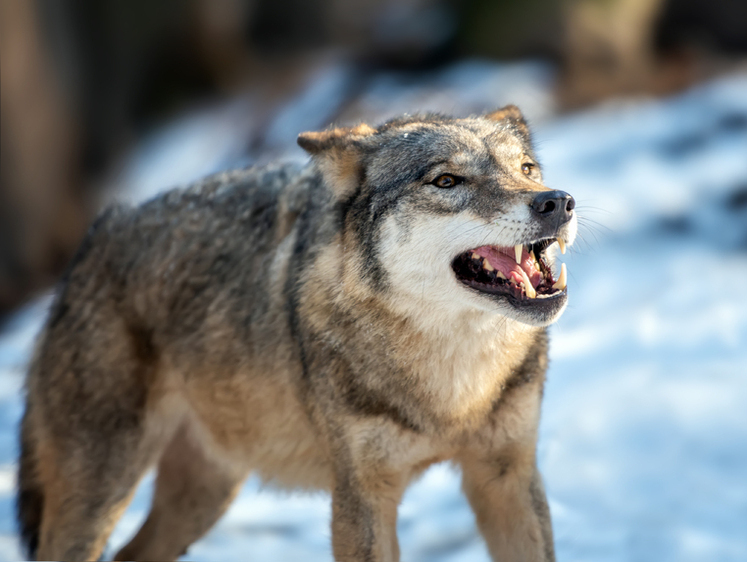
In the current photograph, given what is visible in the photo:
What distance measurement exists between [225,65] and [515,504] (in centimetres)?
1153

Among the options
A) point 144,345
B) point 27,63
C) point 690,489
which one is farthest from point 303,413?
point 27,63

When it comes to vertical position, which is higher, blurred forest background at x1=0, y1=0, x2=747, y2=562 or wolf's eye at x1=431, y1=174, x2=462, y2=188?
blurred forest background at x1=0, y1=0, x2=747, y2=562

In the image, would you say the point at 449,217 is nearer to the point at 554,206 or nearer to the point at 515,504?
the point at 554,206

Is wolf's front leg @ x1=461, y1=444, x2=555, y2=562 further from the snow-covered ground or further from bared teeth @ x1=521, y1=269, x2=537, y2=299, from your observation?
the snow-covered ground

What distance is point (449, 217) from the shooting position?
10.4 feet

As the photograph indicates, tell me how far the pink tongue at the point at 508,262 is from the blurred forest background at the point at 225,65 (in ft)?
21.6

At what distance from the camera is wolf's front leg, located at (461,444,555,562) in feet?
11.1

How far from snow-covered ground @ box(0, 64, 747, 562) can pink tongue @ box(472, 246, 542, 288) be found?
0.58 meters

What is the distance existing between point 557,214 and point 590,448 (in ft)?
10.2

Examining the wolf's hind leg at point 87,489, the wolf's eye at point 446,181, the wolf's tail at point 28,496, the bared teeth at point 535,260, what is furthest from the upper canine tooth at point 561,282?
the wolf's tail at point 28,496

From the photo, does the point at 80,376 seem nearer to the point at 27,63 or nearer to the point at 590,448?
the point at 590,448

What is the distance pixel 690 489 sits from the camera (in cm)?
503

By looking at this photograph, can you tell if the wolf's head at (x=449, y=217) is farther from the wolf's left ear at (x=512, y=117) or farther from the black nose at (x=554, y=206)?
the wolf's left ear at (x=512, y=117)

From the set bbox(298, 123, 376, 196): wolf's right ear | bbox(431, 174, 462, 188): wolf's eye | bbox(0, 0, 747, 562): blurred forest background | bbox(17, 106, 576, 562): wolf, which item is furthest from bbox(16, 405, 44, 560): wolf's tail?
bbox(431, 174, 462, 188): wolf's eye
